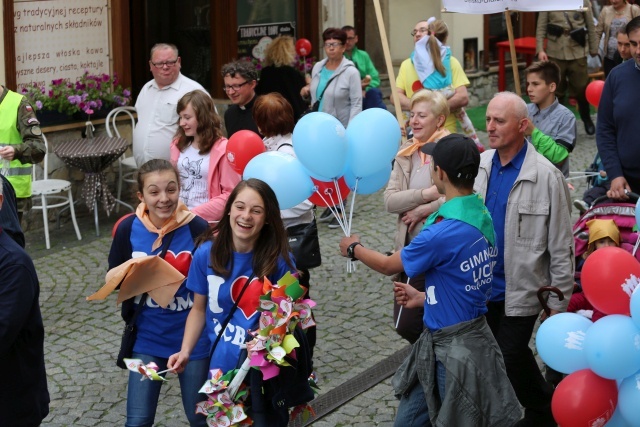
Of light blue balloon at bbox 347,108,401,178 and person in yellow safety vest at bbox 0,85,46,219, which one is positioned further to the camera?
person in yellow safety vest at bbox 0,85,46,219

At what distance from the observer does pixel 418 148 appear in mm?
6156

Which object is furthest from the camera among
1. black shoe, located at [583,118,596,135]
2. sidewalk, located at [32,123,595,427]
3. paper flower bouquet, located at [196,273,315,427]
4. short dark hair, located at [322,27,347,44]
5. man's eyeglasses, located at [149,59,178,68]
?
black shoe, located at [583,118,596,135]

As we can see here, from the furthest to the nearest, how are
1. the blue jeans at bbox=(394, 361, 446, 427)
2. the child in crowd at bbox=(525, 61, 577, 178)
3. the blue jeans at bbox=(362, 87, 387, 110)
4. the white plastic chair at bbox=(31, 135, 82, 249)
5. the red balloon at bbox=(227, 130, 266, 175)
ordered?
the blue jeans at bbox=(362, 87, 387, 110) < the white plastic chair at bbox=(31, 135, 82, 249) < the child in crowd at bbox=(525, 61, 577, 178) < the red balloon at bbox=(227, 130, 266, 175) < the blue jeans at bbox=(394, 361, 446, 427)

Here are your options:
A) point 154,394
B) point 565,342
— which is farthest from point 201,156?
point 565,342

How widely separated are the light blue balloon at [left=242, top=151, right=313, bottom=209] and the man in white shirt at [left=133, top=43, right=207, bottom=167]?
2.72m

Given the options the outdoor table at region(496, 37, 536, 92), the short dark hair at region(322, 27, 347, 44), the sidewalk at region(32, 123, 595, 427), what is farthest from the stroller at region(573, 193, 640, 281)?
the outdoor table at region(496, 37, 536, 92)

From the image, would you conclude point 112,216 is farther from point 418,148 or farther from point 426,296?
point 426,296

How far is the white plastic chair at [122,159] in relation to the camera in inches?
426

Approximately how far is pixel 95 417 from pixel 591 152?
28.3 feet

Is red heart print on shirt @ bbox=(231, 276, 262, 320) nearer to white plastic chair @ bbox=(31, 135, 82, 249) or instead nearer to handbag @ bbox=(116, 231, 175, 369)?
handbag @ bbox=(116, 231, 175, 369)

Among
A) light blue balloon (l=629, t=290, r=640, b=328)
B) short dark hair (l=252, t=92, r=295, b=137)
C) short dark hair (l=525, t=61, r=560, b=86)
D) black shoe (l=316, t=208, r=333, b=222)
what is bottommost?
black shoe (l=316, t=208, r=333, b=222)

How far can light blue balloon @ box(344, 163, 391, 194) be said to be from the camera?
597 centimetres

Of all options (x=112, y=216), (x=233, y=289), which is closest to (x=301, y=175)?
(x=233, y=289)

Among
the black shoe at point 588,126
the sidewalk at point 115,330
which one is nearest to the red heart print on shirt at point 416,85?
the sidewalk at point 115,330
